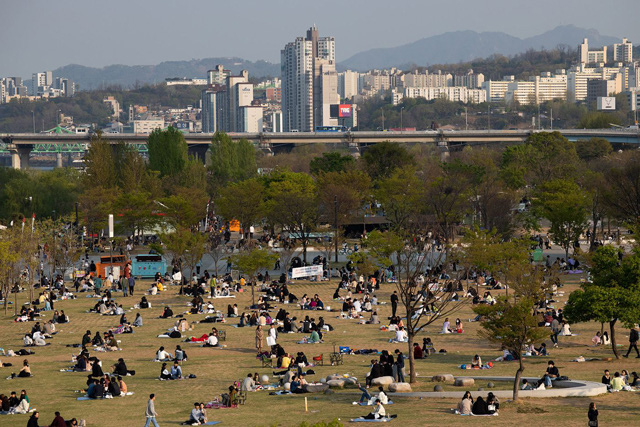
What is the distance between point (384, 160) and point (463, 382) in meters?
55.7

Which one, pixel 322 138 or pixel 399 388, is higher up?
pixel 322 138

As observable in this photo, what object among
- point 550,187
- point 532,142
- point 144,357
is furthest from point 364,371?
point 532,142

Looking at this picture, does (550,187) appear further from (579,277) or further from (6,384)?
(6,384)

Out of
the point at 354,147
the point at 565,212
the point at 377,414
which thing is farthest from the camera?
the point at 354,147

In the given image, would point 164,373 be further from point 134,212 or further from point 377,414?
point 134,212

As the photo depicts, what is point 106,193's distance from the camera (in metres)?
67.1

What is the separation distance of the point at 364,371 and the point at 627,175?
33605 mm

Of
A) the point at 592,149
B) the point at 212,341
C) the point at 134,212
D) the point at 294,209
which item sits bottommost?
the point at 212,341

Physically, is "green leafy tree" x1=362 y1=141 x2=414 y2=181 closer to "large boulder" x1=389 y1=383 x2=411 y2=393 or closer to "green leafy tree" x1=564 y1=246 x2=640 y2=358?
"green leafy tree" x1=564 y1=246 x2=640 y2=358

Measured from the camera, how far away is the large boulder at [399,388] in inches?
950

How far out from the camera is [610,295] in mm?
27578

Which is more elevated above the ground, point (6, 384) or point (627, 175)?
point (627, 175)

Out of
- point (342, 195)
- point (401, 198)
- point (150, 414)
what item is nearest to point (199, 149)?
point (342, 195)

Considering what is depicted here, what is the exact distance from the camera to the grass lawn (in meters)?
21.8
